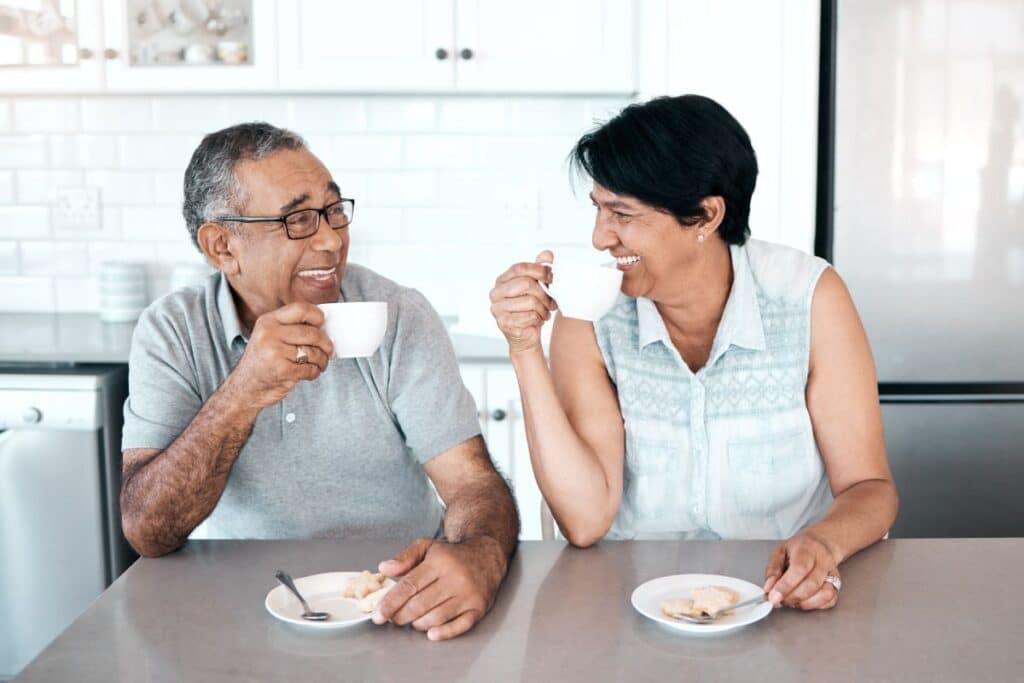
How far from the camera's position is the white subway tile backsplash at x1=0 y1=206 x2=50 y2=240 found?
335 centimetres

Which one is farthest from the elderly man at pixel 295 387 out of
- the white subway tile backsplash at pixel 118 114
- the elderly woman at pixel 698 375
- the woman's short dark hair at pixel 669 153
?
the white subway tile backsplash at pixel 118 114

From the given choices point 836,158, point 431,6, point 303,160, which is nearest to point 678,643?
point 303,160

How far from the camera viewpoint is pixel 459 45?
2920 millimetres

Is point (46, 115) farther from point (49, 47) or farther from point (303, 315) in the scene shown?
point (303, 315)

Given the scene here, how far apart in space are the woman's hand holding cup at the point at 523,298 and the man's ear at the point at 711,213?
0.34 metres

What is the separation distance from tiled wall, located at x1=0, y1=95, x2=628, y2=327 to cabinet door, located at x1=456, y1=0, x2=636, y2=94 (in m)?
0.29

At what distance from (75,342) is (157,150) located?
768 millimetres

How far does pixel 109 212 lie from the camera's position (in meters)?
3.33

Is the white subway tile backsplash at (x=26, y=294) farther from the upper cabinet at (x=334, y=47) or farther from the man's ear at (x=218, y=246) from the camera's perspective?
the man's ear at (x=218, y=246)

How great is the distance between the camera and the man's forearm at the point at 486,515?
142cm

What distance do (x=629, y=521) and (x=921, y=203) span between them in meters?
1.32

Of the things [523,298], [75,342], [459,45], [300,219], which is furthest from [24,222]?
[523,298]

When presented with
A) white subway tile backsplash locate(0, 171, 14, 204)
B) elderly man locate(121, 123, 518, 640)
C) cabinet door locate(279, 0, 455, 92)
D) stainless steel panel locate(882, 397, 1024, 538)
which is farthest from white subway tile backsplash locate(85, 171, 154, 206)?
stainless steel panel locate(882, 397, 1024, 538)

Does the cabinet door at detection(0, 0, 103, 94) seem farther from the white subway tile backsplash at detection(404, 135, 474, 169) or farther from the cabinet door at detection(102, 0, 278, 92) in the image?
the white subway tile backsplash at detection(404, 135, 474, 169)
